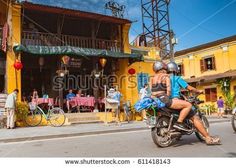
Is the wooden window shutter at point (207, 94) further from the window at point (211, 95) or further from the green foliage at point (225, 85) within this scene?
the green foliage at point (225, 85)

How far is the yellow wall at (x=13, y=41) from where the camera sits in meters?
11.4

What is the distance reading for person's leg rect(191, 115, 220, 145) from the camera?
4607mm

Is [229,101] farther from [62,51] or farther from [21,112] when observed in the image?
[21,112]

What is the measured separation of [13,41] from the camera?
1162cm

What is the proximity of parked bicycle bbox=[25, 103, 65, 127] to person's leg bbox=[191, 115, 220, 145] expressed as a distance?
6.29m

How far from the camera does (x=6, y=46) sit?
37.0ft

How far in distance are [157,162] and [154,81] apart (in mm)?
1981

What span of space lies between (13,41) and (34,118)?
115 inches

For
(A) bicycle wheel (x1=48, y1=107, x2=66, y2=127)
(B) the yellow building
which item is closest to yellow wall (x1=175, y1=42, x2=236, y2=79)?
(B) the yellow building

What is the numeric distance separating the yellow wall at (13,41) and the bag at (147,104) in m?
7.96

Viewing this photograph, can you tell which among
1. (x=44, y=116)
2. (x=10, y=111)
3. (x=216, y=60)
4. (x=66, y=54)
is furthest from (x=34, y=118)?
(x=216, y=60)

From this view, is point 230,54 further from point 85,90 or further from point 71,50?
point 71,50

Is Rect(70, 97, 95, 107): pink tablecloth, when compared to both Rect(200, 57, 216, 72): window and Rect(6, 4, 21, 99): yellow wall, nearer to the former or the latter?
Rect(6, 4, 21, 99): yellow wall

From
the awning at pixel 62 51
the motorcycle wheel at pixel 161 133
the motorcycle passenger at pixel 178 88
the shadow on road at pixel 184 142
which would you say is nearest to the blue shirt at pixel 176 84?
the motorcycle passenger at pixel 178 88
